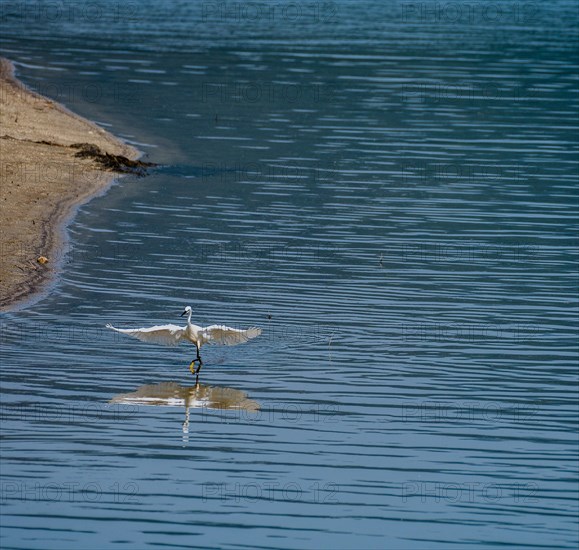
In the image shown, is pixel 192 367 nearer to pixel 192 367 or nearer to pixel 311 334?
pixel 192 367

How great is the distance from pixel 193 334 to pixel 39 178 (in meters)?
12.1

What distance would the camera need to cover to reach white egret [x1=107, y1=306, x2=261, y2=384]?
16.5m

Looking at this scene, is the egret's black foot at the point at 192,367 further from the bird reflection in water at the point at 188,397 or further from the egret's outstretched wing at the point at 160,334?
the bird reflection in water at the point at 188,397

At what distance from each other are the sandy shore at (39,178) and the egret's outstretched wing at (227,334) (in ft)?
12.9

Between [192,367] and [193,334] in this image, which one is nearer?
[193,334]

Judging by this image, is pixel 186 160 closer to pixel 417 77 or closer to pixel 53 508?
pixel 417 77

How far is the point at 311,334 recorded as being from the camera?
59.9ft

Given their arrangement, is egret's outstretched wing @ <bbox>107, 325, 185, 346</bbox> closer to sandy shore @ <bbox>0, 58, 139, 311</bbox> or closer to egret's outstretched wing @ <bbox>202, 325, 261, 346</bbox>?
egret's outstretched wing @ <bbox>202, 325, 261, 346</bbox>

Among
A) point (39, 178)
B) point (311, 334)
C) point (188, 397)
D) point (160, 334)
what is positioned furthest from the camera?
point (39, 178)

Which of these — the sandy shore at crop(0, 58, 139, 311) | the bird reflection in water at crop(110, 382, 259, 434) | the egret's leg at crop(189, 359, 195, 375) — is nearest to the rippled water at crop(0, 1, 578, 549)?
the bird reflection in water at crop(110, 382, 259, 434)

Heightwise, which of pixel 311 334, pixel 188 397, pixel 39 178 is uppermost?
pixel 39 178

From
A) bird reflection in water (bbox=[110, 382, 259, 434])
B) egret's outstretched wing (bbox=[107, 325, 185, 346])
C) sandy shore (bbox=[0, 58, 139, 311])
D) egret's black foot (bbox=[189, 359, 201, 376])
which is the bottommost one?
bird reflection in water (bbox=[110, 382, 259, 434])

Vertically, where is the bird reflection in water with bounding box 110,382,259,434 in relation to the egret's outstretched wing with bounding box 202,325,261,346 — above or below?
below

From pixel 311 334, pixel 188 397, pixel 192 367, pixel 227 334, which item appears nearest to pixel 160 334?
pixel 192 367
